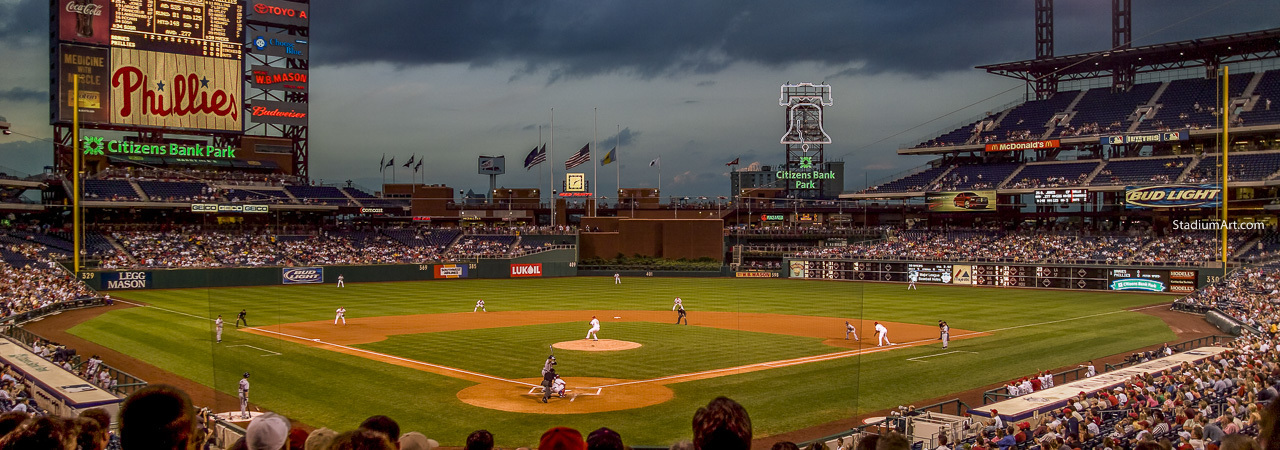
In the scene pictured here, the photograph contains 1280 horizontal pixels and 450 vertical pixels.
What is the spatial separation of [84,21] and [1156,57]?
Result: 83.3 metres

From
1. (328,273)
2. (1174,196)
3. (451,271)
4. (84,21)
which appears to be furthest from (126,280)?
(1174,196)

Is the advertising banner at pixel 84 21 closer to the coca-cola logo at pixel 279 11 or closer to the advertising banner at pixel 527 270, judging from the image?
the coca-cola logo at pixel 279 11

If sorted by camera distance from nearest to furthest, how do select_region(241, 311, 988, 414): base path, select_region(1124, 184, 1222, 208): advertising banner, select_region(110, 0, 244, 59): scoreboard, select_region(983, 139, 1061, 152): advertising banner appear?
1. select_region(241, 311, 988, 414): base path
2. select_region(1124, 184, 1222, 208): advertising banner
3. select_region(110, 0, 244, 59): scoreboard
4. select_region(983, 139, 1061, 152): advertising banner

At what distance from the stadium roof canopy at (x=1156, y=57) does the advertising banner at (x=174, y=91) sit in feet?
216

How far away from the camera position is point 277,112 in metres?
71.1

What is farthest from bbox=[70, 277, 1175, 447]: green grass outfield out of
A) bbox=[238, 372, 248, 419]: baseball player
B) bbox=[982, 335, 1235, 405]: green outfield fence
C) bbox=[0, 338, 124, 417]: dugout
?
bbox=[0, 338, 124, 417]: dugout

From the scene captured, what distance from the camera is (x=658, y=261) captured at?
255ft

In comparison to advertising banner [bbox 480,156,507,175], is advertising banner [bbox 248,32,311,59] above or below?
above

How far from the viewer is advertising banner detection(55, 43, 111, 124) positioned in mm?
60188

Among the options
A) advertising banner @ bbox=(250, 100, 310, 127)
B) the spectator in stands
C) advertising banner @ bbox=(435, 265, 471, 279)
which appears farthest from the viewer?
advertising banner @ bbox=(250, 100, 310, 127)

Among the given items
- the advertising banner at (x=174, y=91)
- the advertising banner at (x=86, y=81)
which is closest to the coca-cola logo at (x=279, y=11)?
the advertising banner at (x=174, y=91)

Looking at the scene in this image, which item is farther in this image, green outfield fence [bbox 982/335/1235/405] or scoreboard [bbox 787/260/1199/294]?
scoreboard [bbox 787/260/1199/294]

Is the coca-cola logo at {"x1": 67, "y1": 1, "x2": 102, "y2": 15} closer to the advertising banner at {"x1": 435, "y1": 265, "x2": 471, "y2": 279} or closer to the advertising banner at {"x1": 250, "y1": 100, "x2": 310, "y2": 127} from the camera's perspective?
the advertising banner at {"x1": 250, "y1": 100, "x2": 310, "y2": 127}

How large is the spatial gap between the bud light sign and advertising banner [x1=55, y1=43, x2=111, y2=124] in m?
19.9
